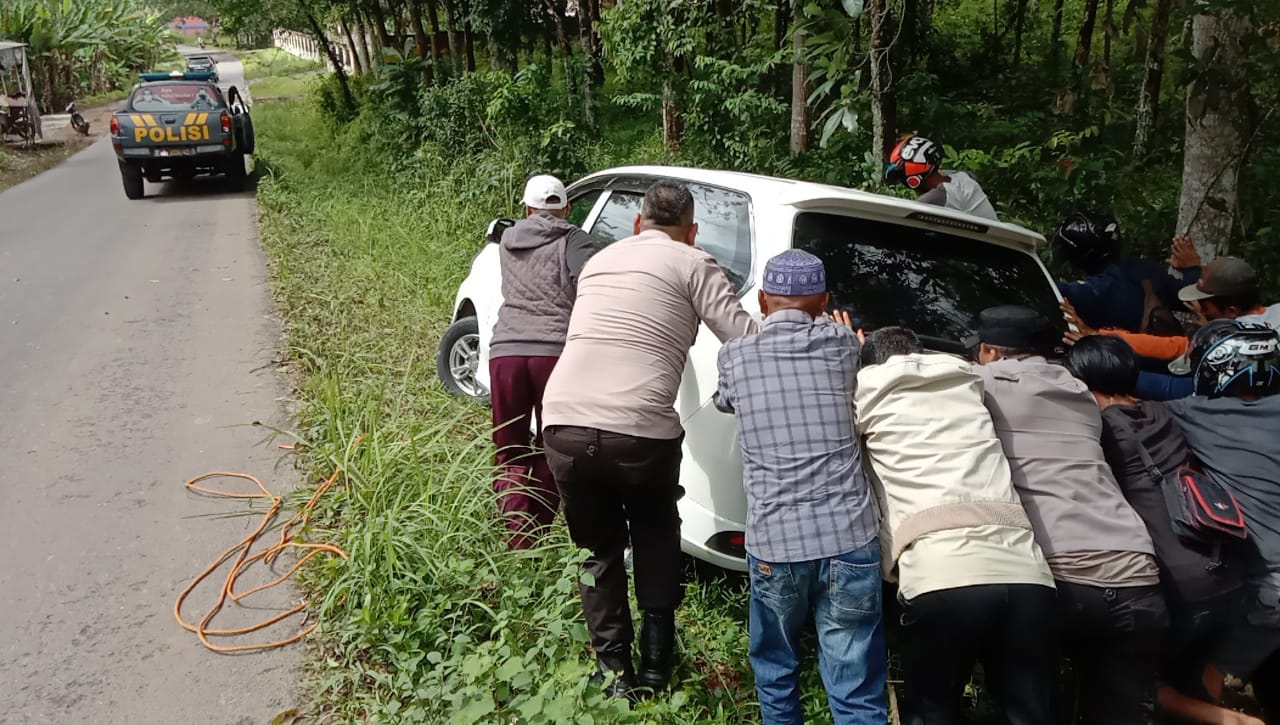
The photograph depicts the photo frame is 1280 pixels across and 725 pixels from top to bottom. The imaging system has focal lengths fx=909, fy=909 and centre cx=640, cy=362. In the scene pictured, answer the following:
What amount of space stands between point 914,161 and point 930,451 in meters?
2.76

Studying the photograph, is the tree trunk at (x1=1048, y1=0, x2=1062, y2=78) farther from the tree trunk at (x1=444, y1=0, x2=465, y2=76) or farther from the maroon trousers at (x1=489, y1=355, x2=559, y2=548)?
the maroon trousers at (x1=489, y1=355, x2=559, y2=548)

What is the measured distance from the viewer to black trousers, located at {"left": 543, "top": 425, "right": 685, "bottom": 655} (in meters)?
3.12

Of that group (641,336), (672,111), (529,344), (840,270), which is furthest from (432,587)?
(672,111)

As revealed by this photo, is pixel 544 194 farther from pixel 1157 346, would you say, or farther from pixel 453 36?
pixel 453 36

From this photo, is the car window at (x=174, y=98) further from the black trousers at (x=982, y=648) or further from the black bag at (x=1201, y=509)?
the black bag at (x=1201, y=509)

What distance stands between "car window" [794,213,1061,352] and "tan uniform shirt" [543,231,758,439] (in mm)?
467

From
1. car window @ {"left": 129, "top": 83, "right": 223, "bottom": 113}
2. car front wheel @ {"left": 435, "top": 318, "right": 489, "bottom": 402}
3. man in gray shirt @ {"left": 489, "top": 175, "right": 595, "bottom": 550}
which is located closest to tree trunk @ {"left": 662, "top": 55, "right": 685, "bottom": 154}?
car front wheel @ {"left": 435, "top": 318, "right": 489, "bottom": 402}

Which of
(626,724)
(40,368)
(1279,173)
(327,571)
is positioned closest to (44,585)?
(327,571)

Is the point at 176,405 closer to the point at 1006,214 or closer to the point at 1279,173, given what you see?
the point at 1006,214

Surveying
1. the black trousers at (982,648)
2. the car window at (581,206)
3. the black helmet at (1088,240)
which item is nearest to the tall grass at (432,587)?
the black trousers at (982,648)

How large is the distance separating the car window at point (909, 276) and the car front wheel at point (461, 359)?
2.81m

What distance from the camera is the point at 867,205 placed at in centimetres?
345

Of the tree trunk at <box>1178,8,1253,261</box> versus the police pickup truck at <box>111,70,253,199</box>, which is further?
the police pickup truck at <box>111,70,253,199</box>

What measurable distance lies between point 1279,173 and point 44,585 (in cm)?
813
